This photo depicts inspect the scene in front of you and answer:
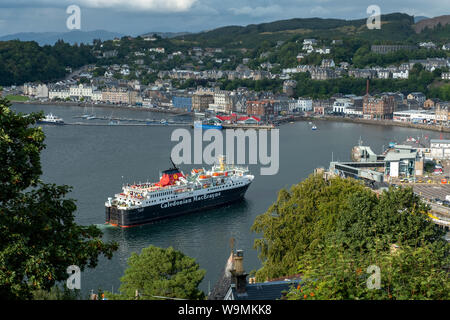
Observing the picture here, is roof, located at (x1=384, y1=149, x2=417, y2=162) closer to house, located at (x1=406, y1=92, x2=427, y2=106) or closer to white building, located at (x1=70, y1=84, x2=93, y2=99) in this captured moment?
house, located at (x1=406, y1=92, x2=427, y2=106)

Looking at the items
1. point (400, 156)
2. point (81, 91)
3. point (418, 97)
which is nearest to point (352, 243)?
point (400, 156)

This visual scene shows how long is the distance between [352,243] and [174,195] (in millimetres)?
7606

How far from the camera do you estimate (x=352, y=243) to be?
18.5 feet

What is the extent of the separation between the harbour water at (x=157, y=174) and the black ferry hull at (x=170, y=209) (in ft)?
0.57

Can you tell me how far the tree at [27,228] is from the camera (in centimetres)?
361

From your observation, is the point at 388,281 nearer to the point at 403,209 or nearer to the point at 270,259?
the point at 403,209

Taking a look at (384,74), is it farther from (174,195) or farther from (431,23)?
(174,195)

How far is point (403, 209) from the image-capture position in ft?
22.5

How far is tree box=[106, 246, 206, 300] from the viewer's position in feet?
18.5

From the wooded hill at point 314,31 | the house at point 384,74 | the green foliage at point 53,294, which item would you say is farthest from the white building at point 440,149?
the wooded hill at point 314,31

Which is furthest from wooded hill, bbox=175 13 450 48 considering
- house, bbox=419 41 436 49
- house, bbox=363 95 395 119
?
house, bbox=363 95 395 119

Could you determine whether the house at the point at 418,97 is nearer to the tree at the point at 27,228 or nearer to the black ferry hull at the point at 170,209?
the black ferry hull at the point at 170,209

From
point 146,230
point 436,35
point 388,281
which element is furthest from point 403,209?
point 436,35

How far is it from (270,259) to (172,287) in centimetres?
228
